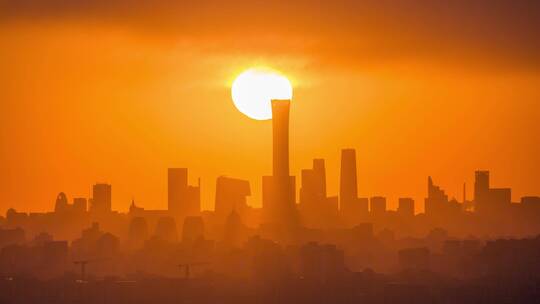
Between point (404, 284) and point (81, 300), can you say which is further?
point (404, 284)

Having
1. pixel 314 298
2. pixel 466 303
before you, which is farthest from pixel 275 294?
pixel 466 303

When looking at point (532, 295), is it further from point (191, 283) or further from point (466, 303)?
point (191, 283)

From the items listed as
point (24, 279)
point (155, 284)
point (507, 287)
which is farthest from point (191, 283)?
point (507, 287)

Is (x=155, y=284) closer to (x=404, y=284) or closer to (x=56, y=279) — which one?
(x=56, y=279)

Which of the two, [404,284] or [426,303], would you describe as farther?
[404,284]

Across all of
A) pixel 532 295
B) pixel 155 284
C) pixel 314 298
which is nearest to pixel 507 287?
pixel 532 295

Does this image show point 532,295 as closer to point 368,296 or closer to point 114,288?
point 368,296
